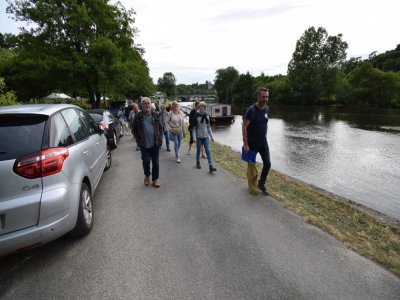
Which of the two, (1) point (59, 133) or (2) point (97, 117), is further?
(2) point (97, 117)

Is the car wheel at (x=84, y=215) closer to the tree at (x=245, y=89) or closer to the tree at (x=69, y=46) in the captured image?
the tree at (x=69, y=46)

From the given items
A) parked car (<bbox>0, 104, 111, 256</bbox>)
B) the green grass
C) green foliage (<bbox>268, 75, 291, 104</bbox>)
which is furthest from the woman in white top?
green foliage (<bbox>268, 75, 291, 104</bbox>)

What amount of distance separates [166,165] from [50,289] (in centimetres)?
485

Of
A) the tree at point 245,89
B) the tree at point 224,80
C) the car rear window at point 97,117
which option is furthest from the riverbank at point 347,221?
the tree at point 224,80

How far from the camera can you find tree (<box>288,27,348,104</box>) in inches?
2391

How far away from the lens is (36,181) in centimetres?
255

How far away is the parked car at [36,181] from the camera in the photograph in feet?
7.93

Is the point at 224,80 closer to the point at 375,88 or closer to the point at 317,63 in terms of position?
the point at 317,63

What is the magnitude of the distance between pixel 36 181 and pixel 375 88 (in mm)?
63860

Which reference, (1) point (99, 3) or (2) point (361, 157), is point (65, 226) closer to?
(2) point (361, 157)

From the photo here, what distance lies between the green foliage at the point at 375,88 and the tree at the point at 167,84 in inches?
2830

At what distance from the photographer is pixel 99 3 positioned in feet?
59.8

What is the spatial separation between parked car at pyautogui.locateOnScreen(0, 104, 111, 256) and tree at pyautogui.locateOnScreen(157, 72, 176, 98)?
107557mm

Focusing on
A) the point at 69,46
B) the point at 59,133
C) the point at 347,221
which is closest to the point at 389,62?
the point at 69,46
